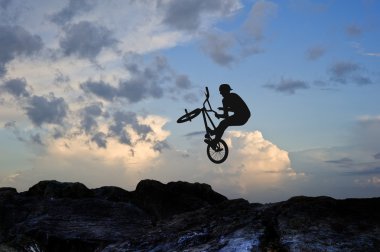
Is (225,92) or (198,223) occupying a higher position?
(225,92)

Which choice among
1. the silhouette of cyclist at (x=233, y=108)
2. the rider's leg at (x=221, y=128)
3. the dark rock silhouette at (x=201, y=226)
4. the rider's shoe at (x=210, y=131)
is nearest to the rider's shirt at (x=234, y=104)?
the silhouette of cyclist at (x=233, y=108)

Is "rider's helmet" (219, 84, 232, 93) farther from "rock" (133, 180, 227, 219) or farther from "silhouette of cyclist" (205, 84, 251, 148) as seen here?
"rock" (133, 180, 227, 219)

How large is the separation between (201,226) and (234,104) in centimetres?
758

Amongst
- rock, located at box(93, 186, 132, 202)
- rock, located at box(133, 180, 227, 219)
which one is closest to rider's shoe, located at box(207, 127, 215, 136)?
rock, located at box(133, 180, 227, 219)

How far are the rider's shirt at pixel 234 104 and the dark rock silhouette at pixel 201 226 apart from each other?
5.70 metres

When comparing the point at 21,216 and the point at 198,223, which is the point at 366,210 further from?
the point at 21,216

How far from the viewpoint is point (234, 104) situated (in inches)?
829

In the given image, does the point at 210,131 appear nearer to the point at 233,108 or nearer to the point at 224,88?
the point at 233,108

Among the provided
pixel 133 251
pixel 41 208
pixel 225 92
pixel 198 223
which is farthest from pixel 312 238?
pixel 41 208

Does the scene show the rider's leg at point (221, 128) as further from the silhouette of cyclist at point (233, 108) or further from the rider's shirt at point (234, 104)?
the rider's shirt at point (234, 104)

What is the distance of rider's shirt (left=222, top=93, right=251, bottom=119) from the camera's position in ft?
69.1

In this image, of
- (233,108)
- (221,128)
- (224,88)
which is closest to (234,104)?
(233,108)

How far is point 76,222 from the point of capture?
21.9 metres

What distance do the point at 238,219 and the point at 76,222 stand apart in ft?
33.6
